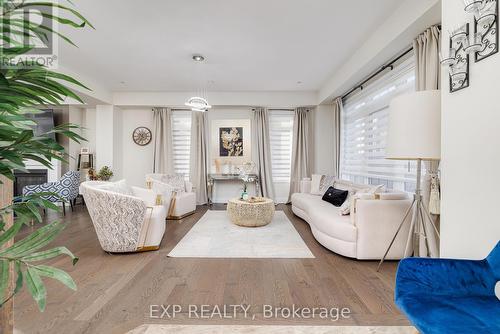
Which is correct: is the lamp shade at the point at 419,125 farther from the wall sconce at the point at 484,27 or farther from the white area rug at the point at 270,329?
the white area rug at the point at 270,329

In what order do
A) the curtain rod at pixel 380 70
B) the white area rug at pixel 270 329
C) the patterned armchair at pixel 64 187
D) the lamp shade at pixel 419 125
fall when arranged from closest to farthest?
the white area rug at pixel 270 329 → the lamp shade at pixel 419 125 → the curtain rod at pixel 380 70 → the patterned armchair at pixel 64 187

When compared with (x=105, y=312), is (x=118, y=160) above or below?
above

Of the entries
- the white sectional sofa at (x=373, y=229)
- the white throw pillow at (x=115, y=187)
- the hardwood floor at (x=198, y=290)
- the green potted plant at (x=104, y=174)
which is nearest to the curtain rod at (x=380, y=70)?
the white sectional sofa at (x=373, y=229)

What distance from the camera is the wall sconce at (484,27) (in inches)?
54.9

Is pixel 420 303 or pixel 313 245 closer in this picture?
pixel 420 303

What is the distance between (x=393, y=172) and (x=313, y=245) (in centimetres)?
163

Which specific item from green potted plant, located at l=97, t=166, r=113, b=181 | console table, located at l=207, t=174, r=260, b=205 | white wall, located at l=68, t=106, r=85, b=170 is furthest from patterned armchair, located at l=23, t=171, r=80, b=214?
console table, located at l=207, t=174, r=260, b=205

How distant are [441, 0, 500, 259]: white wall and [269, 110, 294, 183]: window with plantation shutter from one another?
4.60 meters

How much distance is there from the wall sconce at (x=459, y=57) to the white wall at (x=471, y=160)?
0.05 metres

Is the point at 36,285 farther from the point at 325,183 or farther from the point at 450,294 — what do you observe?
the point at 325,183

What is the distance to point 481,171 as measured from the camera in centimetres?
145

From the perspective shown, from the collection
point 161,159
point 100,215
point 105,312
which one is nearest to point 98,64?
point 161,159

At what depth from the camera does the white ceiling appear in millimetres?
2668

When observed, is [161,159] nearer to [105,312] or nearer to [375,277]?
[105,312]
